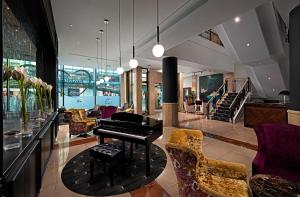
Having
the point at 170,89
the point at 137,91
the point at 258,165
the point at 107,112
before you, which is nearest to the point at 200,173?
the point at 258,165

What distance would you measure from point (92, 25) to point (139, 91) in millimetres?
6245

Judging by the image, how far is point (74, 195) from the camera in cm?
231

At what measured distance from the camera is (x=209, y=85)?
44.8 feet

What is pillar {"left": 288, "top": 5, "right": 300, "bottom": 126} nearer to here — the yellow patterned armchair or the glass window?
the yellow patterned armchair

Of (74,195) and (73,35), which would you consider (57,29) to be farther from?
(74,195)

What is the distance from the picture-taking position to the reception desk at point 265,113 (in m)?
5.95

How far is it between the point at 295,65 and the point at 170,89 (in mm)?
4539

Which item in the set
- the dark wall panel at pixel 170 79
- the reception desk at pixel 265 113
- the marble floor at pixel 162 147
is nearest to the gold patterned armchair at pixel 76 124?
the marble floor at pixel 162 147

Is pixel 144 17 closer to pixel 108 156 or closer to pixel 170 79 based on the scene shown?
pixel 170 79

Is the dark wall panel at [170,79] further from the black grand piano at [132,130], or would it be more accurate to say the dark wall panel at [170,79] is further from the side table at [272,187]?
the side table at [272,187]

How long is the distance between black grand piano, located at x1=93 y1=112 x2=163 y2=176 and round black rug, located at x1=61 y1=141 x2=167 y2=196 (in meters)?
0.27

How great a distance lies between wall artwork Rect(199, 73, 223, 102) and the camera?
43.1 ft

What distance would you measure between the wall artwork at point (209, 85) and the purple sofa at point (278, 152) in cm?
1107

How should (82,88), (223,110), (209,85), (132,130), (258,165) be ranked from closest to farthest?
(258,165)
(132,130)
(223,110)
(82,88)
(209,85)
